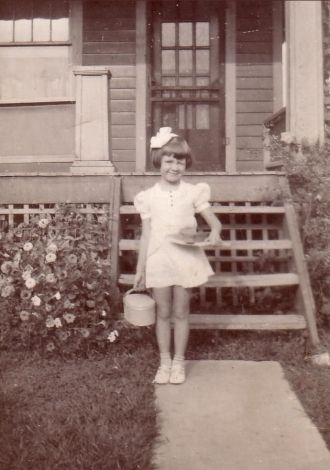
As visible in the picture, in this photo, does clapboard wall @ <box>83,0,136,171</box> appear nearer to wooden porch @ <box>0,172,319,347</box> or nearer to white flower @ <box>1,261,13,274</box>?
wooden porch @ <box>0,172,319,347</box>

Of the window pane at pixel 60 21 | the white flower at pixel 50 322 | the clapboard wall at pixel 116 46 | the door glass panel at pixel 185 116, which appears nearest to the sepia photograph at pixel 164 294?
the white flower at pixel 50 322

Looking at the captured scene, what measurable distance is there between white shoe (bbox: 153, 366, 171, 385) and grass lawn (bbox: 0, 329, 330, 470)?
0.06m

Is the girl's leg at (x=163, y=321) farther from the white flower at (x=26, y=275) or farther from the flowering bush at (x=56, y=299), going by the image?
the white flower at (x=26, y=275)

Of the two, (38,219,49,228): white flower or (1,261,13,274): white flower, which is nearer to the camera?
(1,261,13,274): white flower

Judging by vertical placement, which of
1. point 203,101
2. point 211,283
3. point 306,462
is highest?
point 203,101

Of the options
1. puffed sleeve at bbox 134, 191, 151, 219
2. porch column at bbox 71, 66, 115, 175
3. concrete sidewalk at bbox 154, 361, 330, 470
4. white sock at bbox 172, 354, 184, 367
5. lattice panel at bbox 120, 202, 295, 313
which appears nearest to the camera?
concrete sidewalk at bbox 154, 361, 330, 470

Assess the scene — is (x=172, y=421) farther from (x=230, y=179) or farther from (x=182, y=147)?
(x=230, y=179)

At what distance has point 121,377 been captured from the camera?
3.68 meters

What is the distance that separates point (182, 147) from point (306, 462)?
2.01 metres

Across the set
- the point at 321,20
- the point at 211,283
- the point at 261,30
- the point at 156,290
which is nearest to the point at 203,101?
the point at 261,30

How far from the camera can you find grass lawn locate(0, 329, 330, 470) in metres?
2.66

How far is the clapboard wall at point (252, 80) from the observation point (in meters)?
7.88

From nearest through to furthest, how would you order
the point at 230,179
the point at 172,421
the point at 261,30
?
the point at 172,421
the point at 230,179
the point at 261,30

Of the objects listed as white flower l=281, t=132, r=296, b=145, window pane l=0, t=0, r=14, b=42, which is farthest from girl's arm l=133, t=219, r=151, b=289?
window pane l=0, t=0, r=14, b=42
